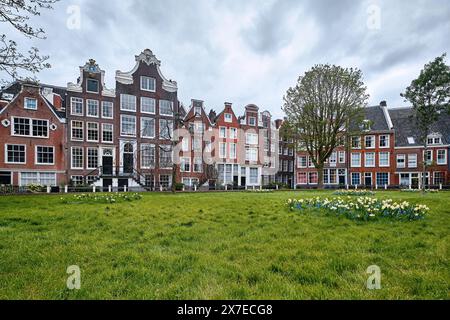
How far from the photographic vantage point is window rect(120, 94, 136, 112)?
1524 inches

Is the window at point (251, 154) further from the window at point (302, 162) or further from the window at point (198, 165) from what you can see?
the window at point (302, 162)

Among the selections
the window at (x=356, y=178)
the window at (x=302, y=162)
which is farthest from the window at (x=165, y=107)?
the window at (x=356, y=178)

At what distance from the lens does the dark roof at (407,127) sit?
49.1m

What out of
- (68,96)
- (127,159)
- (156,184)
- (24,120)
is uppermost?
(68,96)

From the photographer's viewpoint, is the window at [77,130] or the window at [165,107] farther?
the window at [165,107]

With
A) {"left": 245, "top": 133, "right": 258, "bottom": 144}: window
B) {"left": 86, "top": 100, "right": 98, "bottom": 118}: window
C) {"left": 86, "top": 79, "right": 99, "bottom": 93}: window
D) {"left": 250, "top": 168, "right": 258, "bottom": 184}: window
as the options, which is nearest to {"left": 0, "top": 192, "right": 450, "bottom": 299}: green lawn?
{"left": 86, "top": 100, "right": 98, "bottom": 118}: window

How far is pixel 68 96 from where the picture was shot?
35188mm

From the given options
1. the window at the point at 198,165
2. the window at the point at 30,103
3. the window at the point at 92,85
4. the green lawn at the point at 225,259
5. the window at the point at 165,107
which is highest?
the window at the point at 92,85

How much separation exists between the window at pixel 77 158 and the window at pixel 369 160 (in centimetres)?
5210

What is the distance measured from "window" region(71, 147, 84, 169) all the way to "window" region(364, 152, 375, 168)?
171 ft

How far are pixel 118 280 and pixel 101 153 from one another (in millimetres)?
36705
